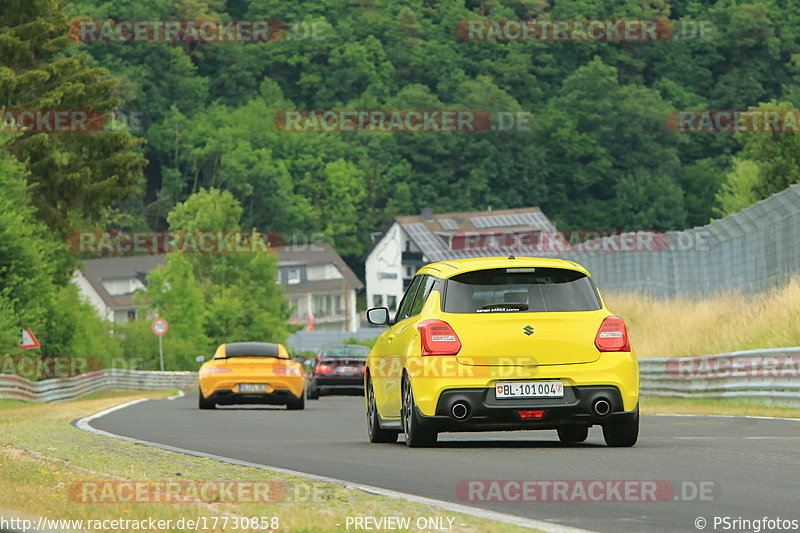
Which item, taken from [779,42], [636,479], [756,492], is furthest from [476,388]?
[779,42]

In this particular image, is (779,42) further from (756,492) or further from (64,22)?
(756,492)

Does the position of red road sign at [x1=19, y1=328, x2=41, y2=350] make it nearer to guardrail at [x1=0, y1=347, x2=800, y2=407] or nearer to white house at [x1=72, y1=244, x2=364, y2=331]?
guardrail at [x1=0, y1=347, x2=800, y2=407]

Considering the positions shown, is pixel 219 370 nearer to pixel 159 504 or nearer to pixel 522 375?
pixel 522 375

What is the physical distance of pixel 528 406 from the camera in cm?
1309

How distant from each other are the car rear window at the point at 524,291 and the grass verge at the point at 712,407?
669 cm

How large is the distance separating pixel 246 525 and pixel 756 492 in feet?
11.3

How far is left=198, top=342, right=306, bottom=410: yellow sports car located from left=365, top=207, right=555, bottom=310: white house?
4630 inches

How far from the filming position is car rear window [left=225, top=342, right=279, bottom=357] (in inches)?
1117

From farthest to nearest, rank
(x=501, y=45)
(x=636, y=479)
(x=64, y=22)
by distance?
(x=501, y=45), (x=64, y=22), (x=636, y=479)

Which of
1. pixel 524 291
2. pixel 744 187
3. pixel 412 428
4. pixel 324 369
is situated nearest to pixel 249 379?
pixel 324 369

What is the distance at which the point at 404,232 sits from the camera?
154375 mm

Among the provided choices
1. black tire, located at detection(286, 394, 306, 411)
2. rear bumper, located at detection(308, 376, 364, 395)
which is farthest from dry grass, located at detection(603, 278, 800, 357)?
black tire, located at detection(286, 394, 306, 411)

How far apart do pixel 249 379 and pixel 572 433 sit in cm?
1375

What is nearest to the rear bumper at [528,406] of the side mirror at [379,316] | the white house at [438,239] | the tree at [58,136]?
the side mirror at [379,316]
